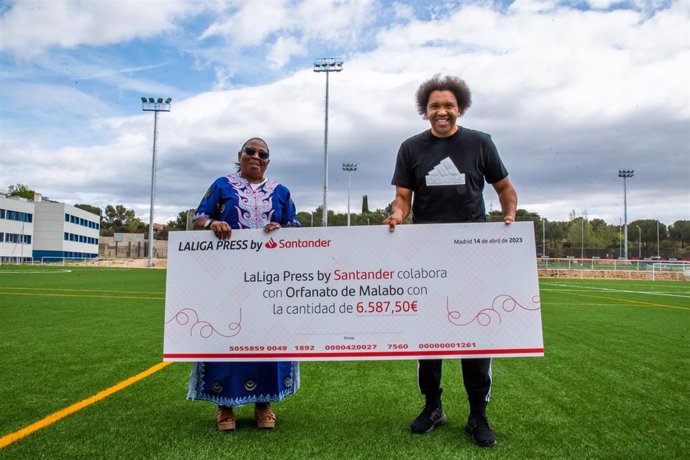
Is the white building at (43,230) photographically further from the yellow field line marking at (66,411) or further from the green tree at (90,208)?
the yellow field line marking at (66,411)

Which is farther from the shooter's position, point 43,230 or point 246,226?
point 43,230

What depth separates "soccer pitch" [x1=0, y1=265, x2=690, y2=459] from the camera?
2.75 m

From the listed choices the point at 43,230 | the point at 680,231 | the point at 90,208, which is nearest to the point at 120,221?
the point at 90,208

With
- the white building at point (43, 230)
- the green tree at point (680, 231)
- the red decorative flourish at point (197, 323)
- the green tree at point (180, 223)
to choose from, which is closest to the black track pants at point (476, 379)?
the red decorative flourish at point (197, 323)

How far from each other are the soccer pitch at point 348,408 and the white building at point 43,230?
53.3 meters

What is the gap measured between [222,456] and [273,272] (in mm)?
1026

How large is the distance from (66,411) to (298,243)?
1.94 meters

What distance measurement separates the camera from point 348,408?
352 centimetres

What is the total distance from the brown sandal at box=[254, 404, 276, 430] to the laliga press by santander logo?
100 cm

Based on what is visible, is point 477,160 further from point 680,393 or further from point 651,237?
point 651,237

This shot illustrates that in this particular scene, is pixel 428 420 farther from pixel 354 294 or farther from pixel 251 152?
pixel 251 152

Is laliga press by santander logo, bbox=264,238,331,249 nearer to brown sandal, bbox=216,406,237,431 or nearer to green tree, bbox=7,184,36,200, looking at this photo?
brown sandal, bbox=216,406,237,431

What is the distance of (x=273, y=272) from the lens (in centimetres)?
306

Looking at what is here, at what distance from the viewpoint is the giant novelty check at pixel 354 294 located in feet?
9.55
